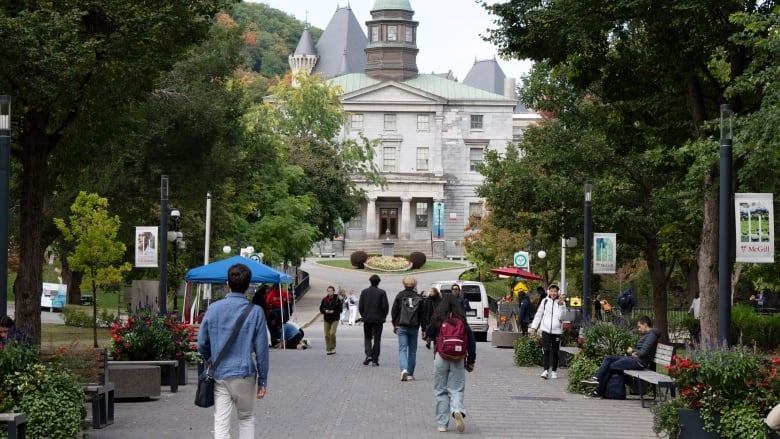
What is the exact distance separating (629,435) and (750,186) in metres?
7.96

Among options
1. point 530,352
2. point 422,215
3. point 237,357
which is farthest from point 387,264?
point 237,357

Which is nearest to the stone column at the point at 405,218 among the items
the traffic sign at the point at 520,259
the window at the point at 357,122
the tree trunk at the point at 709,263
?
the window at the point at 357,122

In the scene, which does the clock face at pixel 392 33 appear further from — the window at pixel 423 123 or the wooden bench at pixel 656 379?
the wooden bench at pixel 656 379

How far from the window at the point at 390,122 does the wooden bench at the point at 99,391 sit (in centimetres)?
10975

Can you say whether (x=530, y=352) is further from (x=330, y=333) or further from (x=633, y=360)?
(x=633, y=360)

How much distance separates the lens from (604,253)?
91.6 ft

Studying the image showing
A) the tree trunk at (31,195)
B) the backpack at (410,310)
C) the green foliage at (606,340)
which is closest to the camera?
the green foliage at (606,340)

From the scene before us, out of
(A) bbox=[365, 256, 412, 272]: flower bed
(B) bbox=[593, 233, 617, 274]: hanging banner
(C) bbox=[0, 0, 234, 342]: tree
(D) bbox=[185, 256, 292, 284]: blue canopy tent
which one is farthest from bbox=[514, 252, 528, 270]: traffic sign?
(A) bbox=[365, 256, 412, 272]: flower bed

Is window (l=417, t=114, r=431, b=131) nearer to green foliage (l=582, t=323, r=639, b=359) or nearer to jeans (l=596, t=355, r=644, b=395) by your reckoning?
green foliage (l=582, t=323, r=639, b=359)

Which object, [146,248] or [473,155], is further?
[473,155]

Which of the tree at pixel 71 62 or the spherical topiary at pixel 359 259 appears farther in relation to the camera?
the spherical topiary at pixel 359 259

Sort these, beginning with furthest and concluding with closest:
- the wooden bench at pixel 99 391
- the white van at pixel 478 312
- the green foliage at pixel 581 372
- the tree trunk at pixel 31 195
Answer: the white van at pixel 478 312
the tree trunk at pixel 31 195
the green foliage at pixel 581 372
the wooden bench at pixel 99 391

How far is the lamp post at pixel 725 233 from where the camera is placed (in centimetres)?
1562

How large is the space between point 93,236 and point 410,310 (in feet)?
48.8
